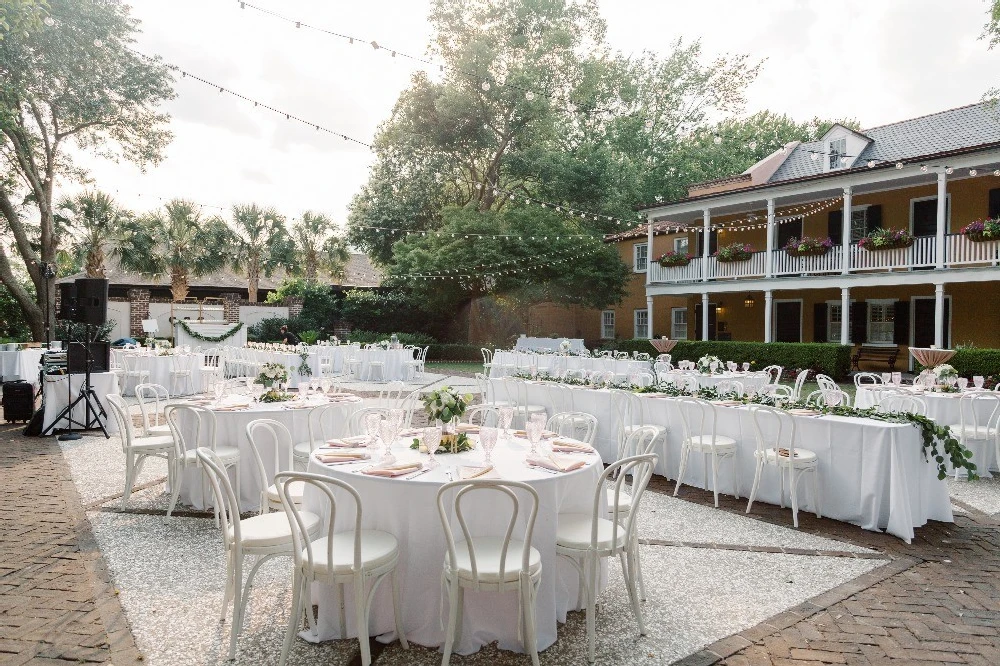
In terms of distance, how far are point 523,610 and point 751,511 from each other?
3.41m

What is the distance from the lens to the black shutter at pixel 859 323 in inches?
733

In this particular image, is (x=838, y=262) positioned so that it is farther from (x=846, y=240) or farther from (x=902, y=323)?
(x=902, y=323)

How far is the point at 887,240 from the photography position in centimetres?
1585

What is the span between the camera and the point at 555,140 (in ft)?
94.4

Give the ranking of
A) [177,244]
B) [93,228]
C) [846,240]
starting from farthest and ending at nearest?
[177,244], [93,228], [846,240]

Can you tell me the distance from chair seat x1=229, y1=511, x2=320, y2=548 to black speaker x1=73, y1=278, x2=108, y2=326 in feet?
21.6

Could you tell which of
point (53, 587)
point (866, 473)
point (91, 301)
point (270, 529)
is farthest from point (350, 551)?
point (91, 301)

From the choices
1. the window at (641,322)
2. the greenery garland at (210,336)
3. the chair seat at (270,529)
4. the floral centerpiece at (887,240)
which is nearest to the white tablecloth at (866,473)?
the chair seat at (270,529)

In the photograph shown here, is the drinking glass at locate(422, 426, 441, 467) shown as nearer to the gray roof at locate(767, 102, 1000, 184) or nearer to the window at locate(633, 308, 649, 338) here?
the gray roof at locate(767, 102, 1000, 184)

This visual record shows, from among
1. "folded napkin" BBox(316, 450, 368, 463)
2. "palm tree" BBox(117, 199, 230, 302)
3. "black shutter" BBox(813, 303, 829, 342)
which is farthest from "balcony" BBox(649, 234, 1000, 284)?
"palm tree" BBox(117, 199, 230, 302)

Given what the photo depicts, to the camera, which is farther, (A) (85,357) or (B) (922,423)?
(A) (85,357)

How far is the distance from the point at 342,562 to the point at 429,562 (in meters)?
0.45

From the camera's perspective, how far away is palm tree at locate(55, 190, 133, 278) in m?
22.8

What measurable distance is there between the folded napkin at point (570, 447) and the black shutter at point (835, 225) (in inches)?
710
